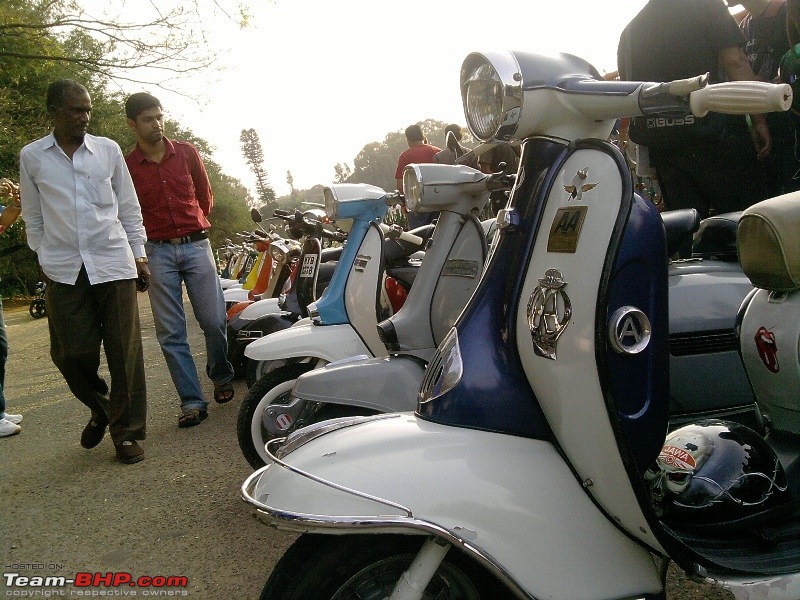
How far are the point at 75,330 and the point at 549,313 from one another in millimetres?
2768


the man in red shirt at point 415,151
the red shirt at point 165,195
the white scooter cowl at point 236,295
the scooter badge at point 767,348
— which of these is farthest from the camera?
the white scooter cowl at point 236,295

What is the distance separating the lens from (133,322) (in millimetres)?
3400

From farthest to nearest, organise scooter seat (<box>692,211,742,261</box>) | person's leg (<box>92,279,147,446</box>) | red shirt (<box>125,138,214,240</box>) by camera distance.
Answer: red shirt (<box>125,138,214,240</box>) → person's leg (<box>92,279,147,446</box>) → scooter seat (<box>692,211,742,261</box>)

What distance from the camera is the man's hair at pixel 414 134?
21.1 ft

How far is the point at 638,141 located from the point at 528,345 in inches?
72.9

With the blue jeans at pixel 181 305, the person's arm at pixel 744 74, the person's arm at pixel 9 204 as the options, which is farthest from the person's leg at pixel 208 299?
the person's arm at pixel 744 74

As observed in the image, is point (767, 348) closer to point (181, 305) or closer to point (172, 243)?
point (181, 305)

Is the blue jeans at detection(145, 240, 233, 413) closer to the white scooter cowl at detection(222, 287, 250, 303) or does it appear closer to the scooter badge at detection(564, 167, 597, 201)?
the white scooter cowl at detection(222, 287, 250, 303)

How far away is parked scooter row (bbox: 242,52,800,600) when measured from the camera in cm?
118

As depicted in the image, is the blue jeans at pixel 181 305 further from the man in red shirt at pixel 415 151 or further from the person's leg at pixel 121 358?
the man in red shirt at pixel 415 151

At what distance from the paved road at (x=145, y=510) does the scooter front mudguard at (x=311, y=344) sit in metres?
0.58

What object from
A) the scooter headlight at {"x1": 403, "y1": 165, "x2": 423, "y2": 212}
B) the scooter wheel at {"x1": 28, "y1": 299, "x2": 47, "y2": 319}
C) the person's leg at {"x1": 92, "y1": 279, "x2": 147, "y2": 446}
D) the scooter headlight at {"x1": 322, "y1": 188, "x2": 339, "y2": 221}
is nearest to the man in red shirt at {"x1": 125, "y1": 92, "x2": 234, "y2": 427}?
the person's leg at {"x1": 92, "y1": 279, "x2": 147, "y2": 446}

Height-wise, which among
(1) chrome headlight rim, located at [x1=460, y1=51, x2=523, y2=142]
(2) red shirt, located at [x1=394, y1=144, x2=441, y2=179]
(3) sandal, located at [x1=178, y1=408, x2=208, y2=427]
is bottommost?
(3) sandal, located at [x1=178, y1=408, x2=208, y2=427]

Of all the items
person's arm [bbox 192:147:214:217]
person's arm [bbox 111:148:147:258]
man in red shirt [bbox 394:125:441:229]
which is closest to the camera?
person's arm [bbox 111:148:147:258]
